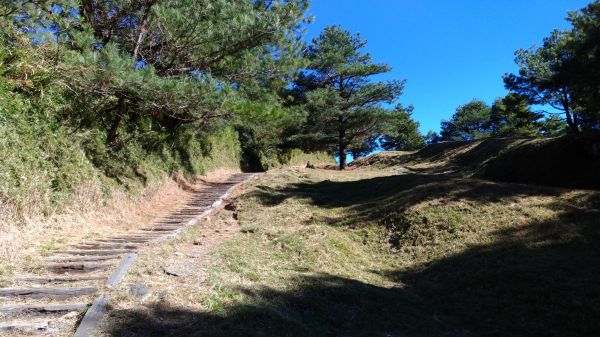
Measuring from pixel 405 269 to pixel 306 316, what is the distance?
3094 mm

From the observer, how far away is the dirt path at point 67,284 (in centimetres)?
344

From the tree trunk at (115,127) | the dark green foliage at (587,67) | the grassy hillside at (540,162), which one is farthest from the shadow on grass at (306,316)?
the dark green foliage at (587,67)

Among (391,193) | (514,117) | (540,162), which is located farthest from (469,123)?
(391,193)

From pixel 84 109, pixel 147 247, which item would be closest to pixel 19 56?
pixel 84 109

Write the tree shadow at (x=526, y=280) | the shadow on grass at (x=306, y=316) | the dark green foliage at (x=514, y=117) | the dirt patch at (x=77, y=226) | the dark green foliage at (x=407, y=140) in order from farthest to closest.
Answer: the dark green foliage at (x=407, y=140), the dark green foliage at (x=514, y=117), the dirt patch at (x=77, y=226), the tree shadow at (x=526, y=280), the shadow on grass at (x=306, y=316)

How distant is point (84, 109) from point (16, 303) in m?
5.47

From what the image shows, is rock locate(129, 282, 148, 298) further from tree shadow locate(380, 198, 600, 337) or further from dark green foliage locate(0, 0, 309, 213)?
tree shadow locate(380, 198, 600, 337)

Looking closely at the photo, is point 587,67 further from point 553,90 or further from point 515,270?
point 553,90

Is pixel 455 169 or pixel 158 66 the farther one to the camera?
pixel 455 169

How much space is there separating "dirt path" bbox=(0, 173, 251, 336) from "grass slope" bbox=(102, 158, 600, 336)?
1.78ft

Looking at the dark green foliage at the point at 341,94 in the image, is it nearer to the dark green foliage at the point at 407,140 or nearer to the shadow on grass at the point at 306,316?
the shadow on grass at the point at 306,316

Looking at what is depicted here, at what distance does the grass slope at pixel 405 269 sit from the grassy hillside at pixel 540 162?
208cm

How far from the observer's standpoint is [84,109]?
831 cm

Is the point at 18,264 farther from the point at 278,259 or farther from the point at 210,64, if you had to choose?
the point at 210,64
